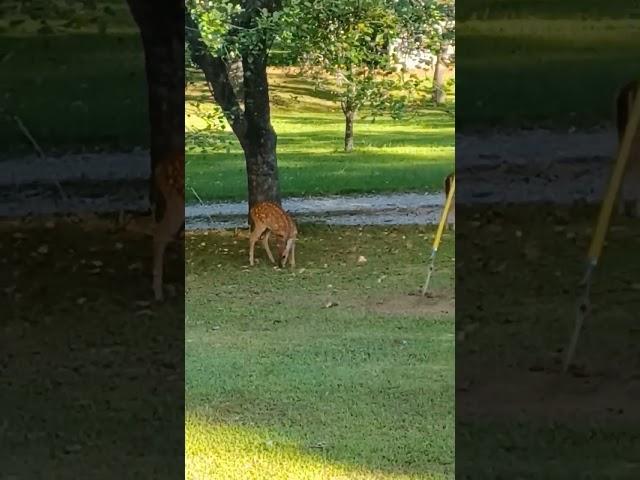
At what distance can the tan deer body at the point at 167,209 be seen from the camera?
83.1 inches

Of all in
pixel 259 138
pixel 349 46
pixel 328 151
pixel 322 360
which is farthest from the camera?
pixel 259 138

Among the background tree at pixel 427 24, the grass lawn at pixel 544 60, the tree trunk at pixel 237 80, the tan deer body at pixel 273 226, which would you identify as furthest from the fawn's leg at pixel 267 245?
the grass lawn at pixel 544 60

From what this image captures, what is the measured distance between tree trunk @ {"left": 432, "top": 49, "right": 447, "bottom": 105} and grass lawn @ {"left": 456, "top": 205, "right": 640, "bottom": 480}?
3.81 m

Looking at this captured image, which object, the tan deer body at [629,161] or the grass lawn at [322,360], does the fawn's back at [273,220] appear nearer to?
the grass lawn at [322,360]

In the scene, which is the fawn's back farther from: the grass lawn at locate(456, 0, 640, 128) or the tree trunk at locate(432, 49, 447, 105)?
the grass lawn at locate(456, 0, 640, 128)

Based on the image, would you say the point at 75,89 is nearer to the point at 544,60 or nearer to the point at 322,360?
the point at 544,60

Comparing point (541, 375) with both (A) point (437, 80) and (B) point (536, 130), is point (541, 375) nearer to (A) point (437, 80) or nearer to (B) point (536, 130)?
(B) point (536, 130)

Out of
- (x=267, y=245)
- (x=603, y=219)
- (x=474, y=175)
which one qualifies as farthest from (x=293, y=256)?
(x=603, y=219)

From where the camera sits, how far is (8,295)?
2139 mm

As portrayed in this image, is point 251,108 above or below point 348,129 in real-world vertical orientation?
above

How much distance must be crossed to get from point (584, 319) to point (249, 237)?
14.2ft

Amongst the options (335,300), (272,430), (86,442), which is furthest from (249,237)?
(86,442)

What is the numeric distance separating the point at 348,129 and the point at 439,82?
671 mm

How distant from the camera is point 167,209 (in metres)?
2.11
